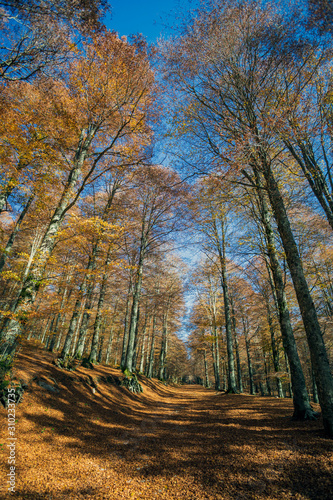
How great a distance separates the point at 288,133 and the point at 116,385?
12117 millimetres

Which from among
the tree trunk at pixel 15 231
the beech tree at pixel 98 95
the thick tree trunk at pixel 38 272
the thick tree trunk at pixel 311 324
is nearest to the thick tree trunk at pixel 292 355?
the thick tree trunk at pixel 311 324

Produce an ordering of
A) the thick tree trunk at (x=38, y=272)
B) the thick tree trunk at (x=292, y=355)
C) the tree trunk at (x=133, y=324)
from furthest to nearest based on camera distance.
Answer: the tree trunk at (x=133, y=324) → the thick tree trunk at (x=38, y=272) → the thick tree trunk at (x=292, y=355)

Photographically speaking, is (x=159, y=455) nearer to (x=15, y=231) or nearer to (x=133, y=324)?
(x=133, y=324)

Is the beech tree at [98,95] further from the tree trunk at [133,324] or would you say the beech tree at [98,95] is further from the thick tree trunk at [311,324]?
the tree trunk at [133,324]

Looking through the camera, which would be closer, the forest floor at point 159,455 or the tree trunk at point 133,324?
the forest floor at point 159,455

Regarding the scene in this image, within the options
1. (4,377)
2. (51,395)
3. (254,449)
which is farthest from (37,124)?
(254,449)

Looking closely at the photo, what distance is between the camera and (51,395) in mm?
6234

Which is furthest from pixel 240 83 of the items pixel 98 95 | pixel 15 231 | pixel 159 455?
pixel 15 231

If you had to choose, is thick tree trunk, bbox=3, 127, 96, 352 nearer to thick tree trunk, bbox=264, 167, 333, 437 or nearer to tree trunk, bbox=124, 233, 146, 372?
tree trunk, bbox=124, 233, 146, 372

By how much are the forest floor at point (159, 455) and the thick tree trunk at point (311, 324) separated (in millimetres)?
678

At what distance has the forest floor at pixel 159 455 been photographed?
2736 millimetres

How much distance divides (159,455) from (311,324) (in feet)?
13.5

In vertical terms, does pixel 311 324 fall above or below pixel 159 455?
above

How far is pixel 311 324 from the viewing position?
4.75 metres
